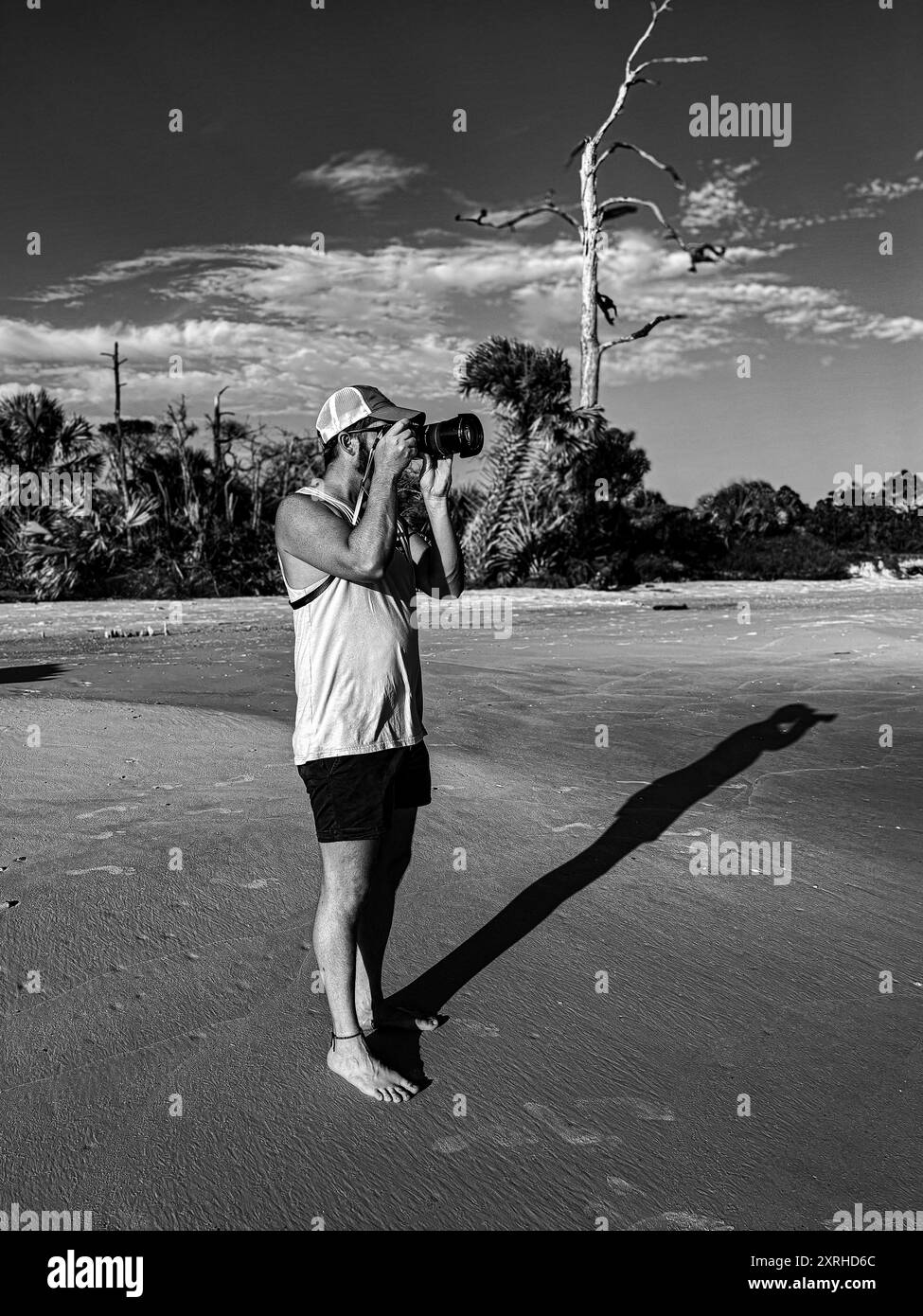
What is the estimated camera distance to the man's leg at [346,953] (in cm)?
275

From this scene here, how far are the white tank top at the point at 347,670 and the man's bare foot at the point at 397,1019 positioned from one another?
2.80 feet

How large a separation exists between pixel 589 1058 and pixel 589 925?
0.97 metres

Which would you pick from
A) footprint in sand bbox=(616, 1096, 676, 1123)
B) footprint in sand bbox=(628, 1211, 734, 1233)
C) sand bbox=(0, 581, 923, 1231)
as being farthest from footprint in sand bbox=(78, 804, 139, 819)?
footprint in sand bbox=(628, 1211, 734, 1233)

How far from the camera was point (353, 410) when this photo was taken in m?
2.89

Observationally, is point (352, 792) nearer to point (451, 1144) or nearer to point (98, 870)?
point (451, 1144)

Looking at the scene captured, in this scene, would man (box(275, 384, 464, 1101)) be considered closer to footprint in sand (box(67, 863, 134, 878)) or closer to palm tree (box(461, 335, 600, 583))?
footprint in sand (box(67, 863, 134, 878))

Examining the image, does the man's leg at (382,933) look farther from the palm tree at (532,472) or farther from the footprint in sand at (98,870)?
the palm tree at (532,472)

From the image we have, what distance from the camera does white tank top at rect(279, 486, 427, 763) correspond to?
2.72 meters

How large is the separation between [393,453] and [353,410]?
22 cm

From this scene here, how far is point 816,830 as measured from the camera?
513cm

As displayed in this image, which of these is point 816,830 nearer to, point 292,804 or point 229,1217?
point 292,804

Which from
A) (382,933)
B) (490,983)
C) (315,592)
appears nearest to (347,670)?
(315,592)
